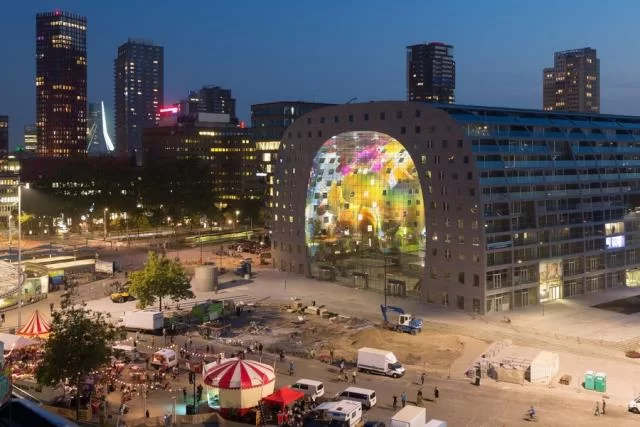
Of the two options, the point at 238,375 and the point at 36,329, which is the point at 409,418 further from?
the point at 36,329

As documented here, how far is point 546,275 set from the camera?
7306 cm

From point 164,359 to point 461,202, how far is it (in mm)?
34991

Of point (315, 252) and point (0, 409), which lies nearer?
point (0, 409)

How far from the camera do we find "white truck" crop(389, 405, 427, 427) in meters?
34.1

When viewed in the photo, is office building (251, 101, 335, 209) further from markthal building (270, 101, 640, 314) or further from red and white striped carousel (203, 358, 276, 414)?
red and white striped carousel (203, 358, 276, 414)

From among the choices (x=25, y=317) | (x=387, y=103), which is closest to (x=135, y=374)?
(x=25, y=317)

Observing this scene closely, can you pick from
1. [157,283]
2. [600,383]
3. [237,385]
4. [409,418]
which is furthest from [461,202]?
[409,418]

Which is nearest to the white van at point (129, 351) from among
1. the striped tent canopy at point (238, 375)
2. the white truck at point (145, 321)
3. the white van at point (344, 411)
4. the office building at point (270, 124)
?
the white truck at point (145, 321)

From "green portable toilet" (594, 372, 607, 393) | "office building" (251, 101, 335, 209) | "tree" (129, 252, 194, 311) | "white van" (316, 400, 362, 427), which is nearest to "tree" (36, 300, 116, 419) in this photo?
"white van" (316, 400, 362, 427)

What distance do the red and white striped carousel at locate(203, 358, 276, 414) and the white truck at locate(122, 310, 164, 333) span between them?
59.9 feet

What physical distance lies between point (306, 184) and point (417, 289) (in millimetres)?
21922

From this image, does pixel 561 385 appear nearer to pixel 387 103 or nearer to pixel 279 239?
pixel 387 103

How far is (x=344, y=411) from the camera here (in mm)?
36344

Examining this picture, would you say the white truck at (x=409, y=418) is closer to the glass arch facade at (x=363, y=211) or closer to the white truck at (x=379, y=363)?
the white truck at (x=379, y=363)
